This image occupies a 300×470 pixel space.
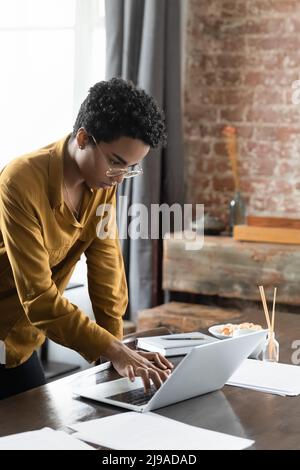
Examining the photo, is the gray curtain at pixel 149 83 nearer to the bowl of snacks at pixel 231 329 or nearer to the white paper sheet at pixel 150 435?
the bowl of snacks at pixel 231 329

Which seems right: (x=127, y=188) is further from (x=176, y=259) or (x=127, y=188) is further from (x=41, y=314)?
(x=41, y=314)

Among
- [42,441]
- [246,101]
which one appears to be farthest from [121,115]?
[246,101]

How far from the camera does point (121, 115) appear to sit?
234 centimetres

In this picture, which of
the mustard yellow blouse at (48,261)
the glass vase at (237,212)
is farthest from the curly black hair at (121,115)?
the glass vase at (237,212)

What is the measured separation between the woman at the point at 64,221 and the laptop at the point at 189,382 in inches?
2.4

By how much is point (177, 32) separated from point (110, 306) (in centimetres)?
262

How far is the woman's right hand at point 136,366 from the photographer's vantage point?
221 cm

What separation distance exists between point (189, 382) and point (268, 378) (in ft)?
1.30

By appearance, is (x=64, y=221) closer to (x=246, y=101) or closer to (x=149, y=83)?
(x=149, y=83)

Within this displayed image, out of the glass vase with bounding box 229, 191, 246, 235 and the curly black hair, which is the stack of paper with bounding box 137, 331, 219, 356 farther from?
the glass vase with bounding box 229, 191, 246, 235

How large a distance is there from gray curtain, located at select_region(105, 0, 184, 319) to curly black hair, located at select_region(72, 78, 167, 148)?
2331 millimetres

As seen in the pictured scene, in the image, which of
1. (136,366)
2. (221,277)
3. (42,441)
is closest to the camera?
(42,441)

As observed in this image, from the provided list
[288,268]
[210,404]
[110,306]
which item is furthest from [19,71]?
[210,404]

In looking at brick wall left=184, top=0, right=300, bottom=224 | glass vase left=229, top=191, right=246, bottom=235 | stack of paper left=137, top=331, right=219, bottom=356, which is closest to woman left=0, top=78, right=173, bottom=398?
stack of paper left=137, top=331, right=219, bottom=356
